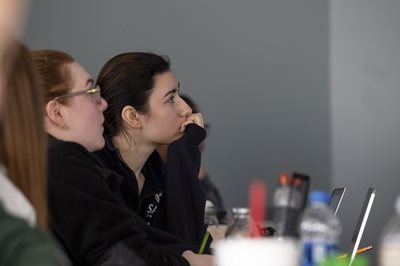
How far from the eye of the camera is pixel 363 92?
5.29 metres

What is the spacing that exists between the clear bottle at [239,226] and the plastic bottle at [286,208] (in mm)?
59

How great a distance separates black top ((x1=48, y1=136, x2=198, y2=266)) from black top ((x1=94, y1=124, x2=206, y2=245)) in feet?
1.76

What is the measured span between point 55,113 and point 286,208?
80cm

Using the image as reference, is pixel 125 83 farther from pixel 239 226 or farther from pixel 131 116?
pixel 239 226

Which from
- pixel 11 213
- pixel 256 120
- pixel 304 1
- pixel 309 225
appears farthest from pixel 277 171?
pixel 11 213

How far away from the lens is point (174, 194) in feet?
9.59

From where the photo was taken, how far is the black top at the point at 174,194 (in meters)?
2.81

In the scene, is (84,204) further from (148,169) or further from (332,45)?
(332,45)

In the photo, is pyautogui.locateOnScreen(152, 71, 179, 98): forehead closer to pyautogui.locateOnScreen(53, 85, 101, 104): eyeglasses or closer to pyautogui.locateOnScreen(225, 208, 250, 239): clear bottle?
pyautogui.locateOnScreen(53, 85, 101, 104): eyeglasses

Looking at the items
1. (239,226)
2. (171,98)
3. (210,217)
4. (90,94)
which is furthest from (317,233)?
(210,217)

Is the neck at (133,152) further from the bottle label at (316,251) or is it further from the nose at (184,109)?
the bottle label at (316,251)

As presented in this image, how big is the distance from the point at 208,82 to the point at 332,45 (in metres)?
0.77

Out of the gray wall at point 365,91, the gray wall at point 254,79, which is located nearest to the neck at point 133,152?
the gray wall at point 254,79

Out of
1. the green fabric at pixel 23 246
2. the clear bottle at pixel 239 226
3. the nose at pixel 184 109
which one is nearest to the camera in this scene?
the green fabric at pixel 23 246
